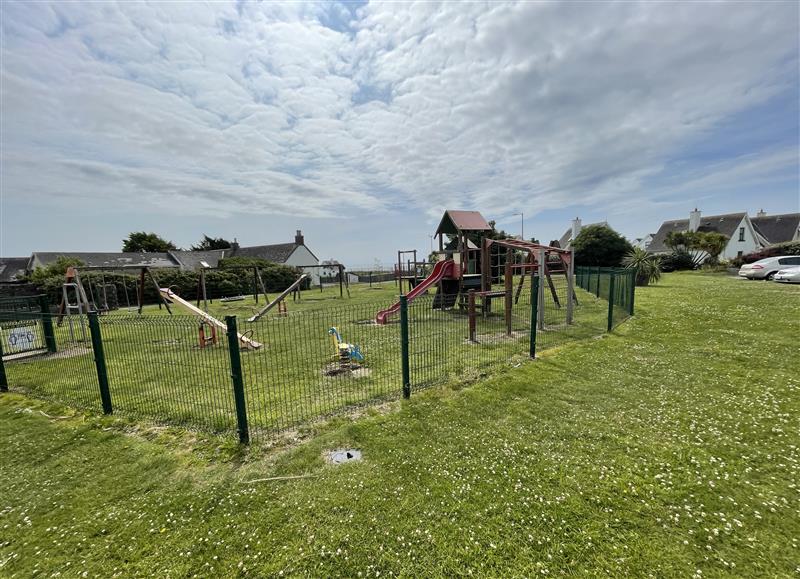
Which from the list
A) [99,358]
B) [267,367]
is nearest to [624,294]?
[267,367]

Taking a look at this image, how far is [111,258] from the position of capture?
48344mm

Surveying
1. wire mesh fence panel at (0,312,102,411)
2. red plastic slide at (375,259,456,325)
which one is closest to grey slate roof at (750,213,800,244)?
red plastic slide at (375,259,456,325)

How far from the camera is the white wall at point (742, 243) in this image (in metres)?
44.3

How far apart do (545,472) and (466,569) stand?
1.63 meters

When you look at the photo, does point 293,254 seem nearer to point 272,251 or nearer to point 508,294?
point 272,251

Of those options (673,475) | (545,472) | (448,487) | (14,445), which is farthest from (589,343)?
(14,445)

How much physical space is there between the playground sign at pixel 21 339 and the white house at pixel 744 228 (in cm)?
5693

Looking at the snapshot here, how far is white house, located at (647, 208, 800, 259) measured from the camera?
44.5 metres

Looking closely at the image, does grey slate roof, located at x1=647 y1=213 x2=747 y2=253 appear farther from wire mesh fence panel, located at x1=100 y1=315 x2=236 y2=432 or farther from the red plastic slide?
wire mesh fence panel, located at x1=100 y1=315 x2=236 y2=432

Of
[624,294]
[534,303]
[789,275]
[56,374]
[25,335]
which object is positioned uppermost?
[534,303]

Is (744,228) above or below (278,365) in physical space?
above

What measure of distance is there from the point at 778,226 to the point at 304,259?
70844mm

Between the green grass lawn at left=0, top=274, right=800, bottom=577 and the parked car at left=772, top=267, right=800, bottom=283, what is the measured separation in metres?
23.2

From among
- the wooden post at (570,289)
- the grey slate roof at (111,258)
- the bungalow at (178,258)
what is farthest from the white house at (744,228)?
the grey slate roof at (111,258)
